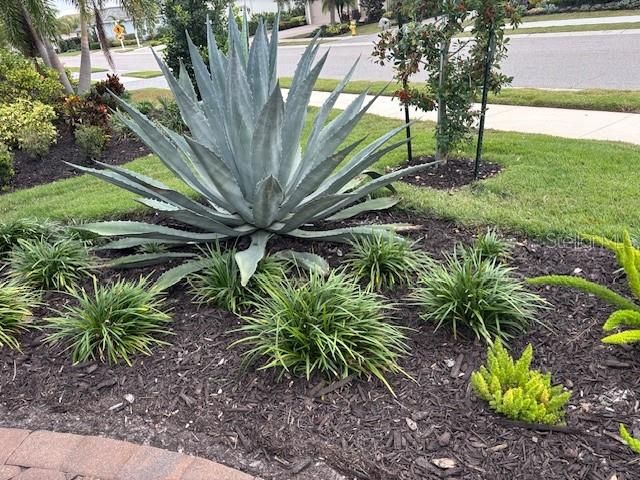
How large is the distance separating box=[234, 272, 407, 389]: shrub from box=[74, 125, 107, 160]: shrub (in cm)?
572

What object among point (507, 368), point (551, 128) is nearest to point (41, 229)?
point (507, 368)

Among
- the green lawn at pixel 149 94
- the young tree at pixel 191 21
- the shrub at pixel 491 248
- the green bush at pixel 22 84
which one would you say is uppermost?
the young tree at pixel 191 21

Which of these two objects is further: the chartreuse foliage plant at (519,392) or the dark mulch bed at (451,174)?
the dark mulch bed at (451,174)

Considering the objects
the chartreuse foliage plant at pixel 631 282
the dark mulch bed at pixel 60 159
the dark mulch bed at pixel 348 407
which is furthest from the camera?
the dark mulch bed at pixel 60 159

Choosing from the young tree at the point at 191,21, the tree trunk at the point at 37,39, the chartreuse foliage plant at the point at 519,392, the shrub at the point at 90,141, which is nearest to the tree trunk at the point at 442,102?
the chartreuse foliage plant at the point at 519,392

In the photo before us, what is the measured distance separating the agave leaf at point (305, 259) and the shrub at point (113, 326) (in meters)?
0.89

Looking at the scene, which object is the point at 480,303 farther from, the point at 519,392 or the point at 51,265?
the point at 51,265

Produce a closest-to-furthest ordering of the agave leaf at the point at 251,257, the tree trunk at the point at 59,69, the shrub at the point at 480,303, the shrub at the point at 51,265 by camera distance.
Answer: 1. the shrub at the point at 480,303
2. the agave leaf at the point at 251,257
3. the shrub at the point at 51,265
4. the tree trunk at the point at 59,69

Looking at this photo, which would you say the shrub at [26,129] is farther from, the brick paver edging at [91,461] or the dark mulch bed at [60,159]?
the brick paver edging at [91,461]

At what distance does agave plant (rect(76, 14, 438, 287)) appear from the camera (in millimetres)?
3539

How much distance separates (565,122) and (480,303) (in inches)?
211

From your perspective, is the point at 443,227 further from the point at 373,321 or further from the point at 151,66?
the point at 151,66

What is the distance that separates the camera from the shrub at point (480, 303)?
294 centimetres

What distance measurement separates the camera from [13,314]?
3.41 m
